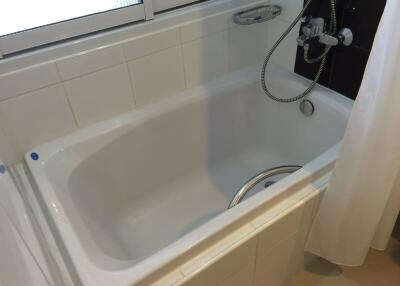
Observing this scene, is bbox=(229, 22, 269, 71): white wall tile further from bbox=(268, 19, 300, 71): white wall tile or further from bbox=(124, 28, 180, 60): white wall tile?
bbox=(124, 28, 180, 60): white wall tile

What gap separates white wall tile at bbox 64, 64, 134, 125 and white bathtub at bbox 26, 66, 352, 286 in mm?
49

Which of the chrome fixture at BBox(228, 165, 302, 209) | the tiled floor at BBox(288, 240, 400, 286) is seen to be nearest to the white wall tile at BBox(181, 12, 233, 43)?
the chrome fixture at BBox(228, 165, 302, 209)

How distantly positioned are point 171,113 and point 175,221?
463 millimetres

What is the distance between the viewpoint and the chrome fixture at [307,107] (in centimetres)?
148

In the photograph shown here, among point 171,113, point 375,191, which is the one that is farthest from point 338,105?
point 171,113

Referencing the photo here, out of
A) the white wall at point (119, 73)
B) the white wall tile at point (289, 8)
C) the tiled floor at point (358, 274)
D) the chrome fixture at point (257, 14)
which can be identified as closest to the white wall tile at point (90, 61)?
the white wall at point (119, 73)

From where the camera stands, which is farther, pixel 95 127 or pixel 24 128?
pixel 95 127

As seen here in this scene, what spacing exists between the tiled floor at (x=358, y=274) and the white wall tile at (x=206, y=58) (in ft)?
3.05

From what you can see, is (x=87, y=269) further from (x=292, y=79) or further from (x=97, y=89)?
(x=292, y=79)

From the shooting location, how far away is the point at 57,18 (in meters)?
1.16

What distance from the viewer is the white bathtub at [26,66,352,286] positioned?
3.59 feet

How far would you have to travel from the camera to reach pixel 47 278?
775 mm

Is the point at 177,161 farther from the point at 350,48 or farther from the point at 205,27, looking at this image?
the point at 350,48

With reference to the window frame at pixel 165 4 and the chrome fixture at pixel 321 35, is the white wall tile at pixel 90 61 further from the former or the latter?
the chrome fixture at pixel 321 35
